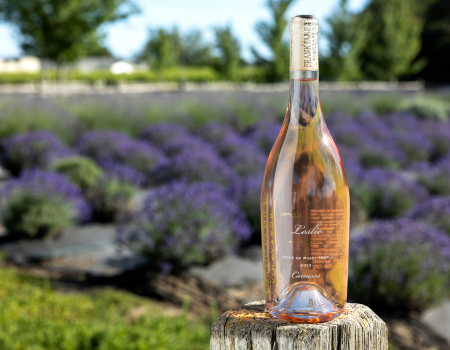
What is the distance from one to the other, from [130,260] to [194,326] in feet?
5.12

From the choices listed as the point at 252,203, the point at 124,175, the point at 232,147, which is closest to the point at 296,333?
the point at 252,203

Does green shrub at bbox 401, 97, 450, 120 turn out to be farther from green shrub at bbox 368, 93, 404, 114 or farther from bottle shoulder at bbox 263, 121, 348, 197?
bottle shoulder at bbox 263, 121, 348, 197

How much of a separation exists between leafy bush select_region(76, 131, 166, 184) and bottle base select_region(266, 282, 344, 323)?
5876mm

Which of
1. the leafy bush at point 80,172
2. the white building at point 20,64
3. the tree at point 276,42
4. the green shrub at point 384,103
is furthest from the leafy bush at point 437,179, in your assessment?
the white building at point 20,64

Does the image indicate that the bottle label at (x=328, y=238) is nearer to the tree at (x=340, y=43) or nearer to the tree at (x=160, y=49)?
the tree at (x=340, y=43)

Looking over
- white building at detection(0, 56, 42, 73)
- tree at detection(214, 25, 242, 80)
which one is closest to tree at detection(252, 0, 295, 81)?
tree at detection(214, 25, 242, 80)

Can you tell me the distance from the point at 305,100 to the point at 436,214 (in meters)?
3.93

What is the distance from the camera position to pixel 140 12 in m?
18.5

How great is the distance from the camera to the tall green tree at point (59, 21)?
17.4m

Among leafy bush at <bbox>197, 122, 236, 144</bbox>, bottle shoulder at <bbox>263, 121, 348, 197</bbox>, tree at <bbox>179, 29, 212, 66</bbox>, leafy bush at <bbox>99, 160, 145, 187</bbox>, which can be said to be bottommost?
leafy bush at <bbox>99, 160, 145, 187</bbox>

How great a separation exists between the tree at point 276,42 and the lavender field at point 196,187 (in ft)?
41.5

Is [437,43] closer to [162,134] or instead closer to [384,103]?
[384,103]

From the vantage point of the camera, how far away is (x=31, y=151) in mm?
7516

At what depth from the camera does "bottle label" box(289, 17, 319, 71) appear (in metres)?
0.97
